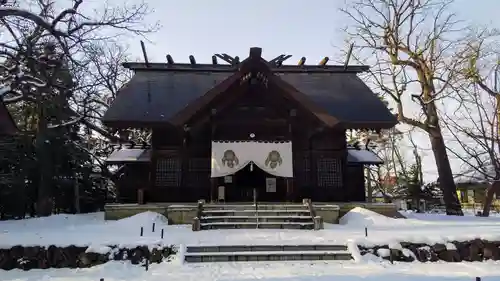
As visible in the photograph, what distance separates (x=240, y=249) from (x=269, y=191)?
25.6ft

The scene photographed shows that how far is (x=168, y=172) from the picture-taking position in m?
16.6

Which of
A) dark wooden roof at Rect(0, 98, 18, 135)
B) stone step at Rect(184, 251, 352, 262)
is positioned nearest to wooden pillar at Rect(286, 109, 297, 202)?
stone step at Rect(184, 251, 352, 262)

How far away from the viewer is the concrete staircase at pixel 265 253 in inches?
347

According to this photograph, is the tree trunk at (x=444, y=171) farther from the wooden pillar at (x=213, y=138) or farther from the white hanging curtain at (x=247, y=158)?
the wooden pillar at (x=213, y=138)

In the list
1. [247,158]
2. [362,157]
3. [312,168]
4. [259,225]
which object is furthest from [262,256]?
[362,157]

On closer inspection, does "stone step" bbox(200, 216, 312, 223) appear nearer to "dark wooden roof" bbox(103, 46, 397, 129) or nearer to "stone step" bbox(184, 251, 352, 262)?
"stone step" bbox(184, 251, 352, 262)

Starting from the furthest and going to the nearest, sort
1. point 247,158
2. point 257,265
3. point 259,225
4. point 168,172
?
point 168,172, point 247,158, point 259,225, point 257,265

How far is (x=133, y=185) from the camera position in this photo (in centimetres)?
1856

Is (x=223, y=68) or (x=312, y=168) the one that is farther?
(x=223, y=68)

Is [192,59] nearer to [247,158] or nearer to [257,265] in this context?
[247,158]

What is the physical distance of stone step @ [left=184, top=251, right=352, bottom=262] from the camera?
346 inches

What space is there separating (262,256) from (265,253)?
0.10 meters

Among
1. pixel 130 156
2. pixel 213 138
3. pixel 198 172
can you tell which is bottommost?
pixel 198 172

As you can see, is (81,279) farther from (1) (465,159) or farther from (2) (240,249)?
(1) (465,159)
